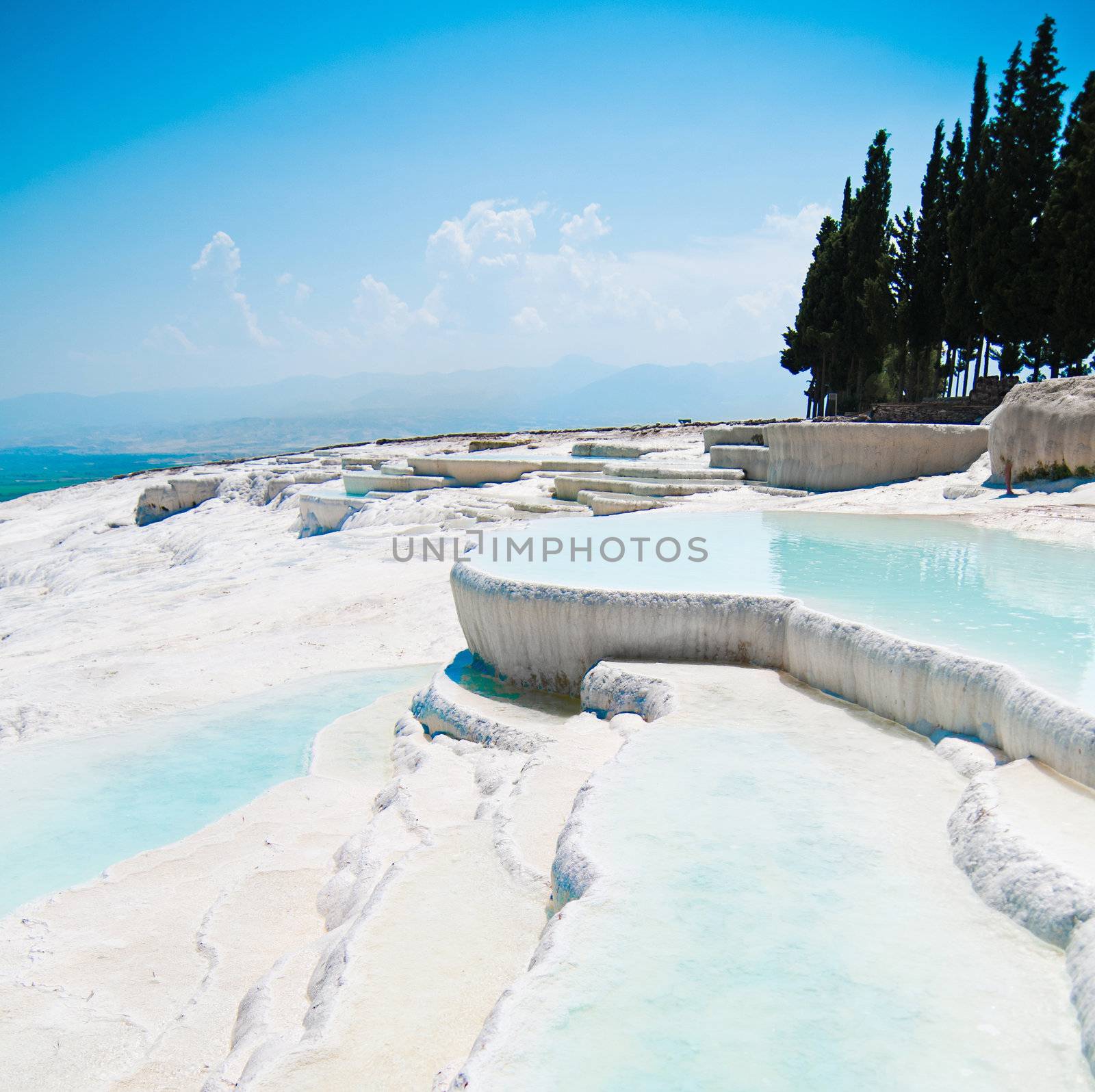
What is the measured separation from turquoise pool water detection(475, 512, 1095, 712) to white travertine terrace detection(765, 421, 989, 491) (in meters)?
2.21

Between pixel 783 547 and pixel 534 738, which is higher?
pixel 783 547

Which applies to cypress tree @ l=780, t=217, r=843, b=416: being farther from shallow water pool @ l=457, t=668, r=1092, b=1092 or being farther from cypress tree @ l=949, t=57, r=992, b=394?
shallow water pool @ l=457, t=668, r=1092, b=1092

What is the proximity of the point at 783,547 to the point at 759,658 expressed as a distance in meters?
1.75

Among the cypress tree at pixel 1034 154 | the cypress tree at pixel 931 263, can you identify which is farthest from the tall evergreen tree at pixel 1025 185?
the cypress tree at pixel 931 263

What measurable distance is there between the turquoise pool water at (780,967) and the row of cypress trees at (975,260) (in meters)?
14.9

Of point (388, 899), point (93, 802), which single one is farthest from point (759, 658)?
point (93, 802)

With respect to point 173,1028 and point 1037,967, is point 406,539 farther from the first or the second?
point 1037,967

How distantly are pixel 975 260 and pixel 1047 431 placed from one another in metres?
11.0

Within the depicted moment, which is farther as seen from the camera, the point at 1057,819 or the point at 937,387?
the point at 937,387

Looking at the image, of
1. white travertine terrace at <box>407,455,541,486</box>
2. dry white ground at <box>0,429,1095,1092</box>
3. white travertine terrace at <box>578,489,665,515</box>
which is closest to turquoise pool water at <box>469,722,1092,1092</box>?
dry white ground at <box>0,429,1095,1092</box>

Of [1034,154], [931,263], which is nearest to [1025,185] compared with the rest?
[1034,154]

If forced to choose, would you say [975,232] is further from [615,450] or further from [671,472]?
[671,472]

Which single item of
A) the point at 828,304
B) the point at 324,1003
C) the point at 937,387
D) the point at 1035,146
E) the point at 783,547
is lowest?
the point at 324,1003

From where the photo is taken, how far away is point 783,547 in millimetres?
5961
